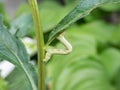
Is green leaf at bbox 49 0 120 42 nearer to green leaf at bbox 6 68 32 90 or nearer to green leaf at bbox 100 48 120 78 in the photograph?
green leaf at bbox 6 68 32 90

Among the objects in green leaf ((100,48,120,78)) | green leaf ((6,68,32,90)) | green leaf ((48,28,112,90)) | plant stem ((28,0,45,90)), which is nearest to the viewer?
plant stem ((28,0,45,90))

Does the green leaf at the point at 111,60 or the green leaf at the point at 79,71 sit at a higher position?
the green leaf at the point at 79,71

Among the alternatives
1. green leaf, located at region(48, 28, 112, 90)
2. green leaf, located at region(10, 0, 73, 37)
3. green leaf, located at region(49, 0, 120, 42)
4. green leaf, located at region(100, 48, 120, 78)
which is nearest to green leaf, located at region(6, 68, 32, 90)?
green leaf, located at region(10, 0, 73, 37)

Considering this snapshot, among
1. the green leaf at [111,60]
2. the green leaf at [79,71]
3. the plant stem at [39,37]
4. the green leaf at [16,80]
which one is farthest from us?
the green leaf at [111,60]

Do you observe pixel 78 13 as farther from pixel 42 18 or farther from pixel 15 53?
pixel 42 18

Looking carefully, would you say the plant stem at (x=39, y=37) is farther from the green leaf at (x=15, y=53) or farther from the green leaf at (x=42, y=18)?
the green leaf at (x=42, y=18)

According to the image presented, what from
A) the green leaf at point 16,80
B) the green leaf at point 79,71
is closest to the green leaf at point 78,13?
the green leaf at point 16,80

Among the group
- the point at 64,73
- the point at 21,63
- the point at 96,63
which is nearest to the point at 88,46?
the point at 96,63

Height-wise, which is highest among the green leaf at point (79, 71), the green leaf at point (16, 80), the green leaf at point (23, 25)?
the green leaf at point (23, 25)

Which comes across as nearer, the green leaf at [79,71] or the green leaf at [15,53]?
the green leaf at [15,53]
